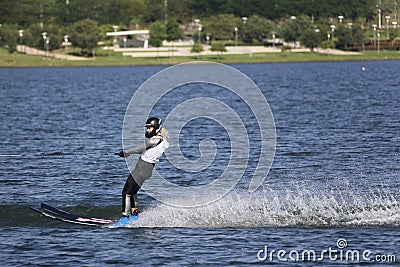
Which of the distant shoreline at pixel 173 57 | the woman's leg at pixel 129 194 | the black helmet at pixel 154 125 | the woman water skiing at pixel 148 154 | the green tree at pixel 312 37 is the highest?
the green tree at pixel 312 37

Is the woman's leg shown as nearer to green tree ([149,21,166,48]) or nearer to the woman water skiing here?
the woman water skiing

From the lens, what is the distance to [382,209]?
73.8 ft

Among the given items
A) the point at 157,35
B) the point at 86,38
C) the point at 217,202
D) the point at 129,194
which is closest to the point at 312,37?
the point at 157,35

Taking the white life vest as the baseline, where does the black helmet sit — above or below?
above

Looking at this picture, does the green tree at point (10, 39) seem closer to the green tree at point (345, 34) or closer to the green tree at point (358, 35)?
the green tree at point (345, 34)

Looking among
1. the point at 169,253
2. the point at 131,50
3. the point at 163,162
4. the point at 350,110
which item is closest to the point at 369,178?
the point at 163,162

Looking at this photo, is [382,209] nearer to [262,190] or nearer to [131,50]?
[262,190]

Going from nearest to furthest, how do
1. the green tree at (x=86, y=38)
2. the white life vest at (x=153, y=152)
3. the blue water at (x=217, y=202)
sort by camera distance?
the blue water at (x=217, y=202) → the white life vest at (x=153, y=152) → the green tree at (x=86, y=38)

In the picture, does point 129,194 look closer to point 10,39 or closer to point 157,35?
point 10,39

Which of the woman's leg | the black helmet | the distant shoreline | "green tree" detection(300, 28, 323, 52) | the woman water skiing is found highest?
"green tree" detection(300, 28, 323, 52)

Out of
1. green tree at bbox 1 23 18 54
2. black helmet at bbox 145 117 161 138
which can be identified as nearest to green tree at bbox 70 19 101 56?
green tree at bbox 1 23 18 54

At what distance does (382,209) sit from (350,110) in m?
33.5

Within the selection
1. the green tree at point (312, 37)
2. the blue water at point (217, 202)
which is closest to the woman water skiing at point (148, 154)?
the blue water at point (217, 202)

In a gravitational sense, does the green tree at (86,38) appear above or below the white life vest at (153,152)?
above
